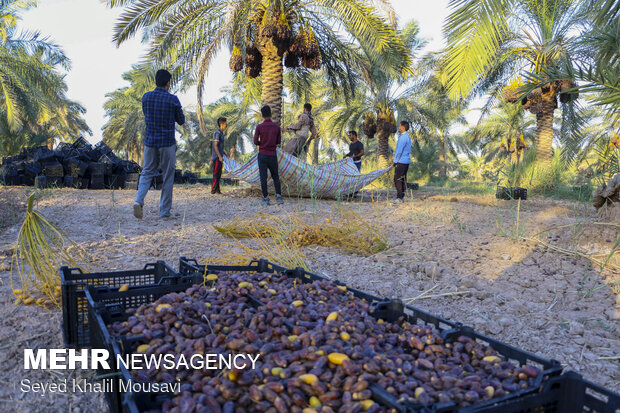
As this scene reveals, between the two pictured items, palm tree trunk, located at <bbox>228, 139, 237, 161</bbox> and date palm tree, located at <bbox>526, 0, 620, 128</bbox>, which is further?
palm tree trunk, located at <bbox>228, 139, 237, 161</bbox>

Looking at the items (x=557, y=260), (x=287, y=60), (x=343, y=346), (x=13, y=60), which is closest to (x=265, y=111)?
(x=287, y=60)

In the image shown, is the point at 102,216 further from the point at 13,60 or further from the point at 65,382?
the point at 13,60

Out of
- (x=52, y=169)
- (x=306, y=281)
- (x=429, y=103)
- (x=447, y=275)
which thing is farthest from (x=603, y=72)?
(x=429, y=103)

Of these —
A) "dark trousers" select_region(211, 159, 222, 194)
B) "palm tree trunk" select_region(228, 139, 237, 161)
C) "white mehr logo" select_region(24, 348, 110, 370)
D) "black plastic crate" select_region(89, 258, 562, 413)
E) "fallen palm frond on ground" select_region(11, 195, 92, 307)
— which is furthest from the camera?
"palm tree trunk" select_region(228, 139, 237, 161)

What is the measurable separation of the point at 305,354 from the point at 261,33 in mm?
8834

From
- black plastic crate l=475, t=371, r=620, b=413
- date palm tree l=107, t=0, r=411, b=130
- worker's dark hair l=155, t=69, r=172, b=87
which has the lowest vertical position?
black plastic crate l=475, t=371, r=620, b=413

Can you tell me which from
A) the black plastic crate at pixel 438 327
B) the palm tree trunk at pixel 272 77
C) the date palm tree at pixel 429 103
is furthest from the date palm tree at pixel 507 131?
the black plastic crate at pixel 438 327

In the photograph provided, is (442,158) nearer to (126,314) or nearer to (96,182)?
(96,182)

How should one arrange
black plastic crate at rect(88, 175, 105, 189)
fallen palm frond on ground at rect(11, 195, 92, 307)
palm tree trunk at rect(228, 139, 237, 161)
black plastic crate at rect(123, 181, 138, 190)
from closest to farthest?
fallen palm frond on ground at rect(11, 195, 92, 307) < black plastic crate at rect(88, 175, 105, 189) < black plastic crate at rect(123, 181, 138, 190) < palm tree trunk at rect(228, 139, 237, 161)

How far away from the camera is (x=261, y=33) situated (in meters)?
8.99

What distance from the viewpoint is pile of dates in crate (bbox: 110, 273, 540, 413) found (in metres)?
1.11

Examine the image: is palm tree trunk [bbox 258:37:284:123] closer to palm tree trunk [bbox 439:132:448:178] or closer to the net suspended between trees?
the net suspended between trees

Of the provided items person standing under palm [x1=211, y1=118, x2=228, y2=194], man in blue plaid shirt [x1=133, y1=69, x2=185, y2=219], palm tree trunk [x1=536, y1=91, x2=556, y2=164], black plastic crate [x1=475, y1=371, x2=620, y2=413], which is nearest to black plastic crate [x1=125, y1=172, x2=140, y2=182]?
person standing under palm [x1=211, y1=118, x2=228, y2=194]

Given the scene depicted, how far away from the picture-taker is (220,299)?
1.78 metres
